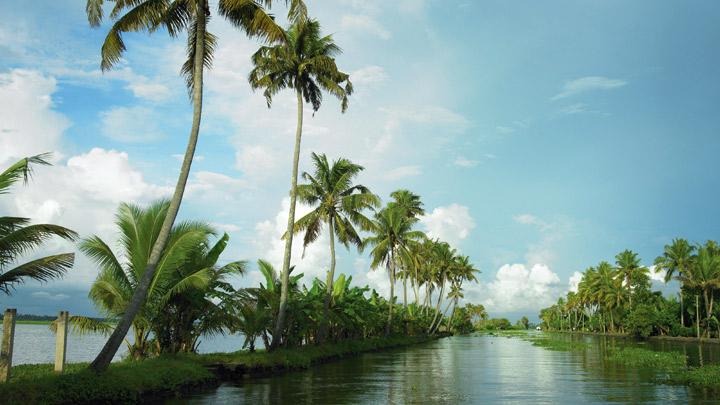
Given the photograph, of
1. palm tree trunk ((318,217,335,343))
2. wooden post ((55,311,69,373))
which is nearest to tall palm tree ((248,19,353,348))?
palm tree trunk ((318,217,335,343))

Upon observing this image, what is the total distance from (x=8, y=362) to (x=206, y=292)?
7697 millimetres

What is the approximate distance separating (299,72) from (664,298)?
72895 mm

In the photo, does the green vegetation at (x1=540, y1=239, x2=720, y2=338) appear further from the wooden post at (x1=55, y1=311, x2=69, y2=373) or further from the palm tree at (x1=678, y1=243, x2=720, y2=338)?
the wooden post at (x1=55, y1=311, x2=69, y2=373)

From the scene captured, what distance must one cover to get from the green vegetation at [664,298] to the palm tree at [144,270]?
57660 millimetres

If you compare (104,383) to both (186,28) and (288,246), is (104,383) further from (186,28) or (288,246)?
(288,246)

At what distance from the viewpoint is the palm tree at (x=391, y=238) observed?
49.3 m

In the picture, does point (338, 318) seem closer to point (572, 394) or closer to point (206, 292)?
point (206, 292)

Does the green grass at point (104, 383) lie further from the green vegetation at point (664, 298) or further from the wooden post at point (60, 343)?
the green vegetation at point (664, 298)

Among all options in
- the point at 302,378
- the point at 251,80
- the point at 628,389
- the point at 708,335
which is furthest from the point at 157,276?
the point at 708,335

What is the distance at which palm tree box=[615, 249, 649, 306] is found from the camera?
7992cm

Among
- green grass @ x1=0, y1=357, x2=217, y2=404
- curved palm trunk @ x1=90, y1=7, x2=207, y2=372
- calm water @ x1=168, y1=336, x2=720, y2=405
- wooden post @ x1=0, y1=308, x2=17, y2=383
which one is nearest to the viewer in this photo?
green grass @ x1=0, y1=357, x2=217, y2=404

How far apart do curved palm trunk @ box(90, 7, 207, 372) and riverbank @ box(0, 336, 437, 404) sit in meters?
0.63

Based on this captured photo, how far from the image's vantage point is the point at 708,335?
197 feet

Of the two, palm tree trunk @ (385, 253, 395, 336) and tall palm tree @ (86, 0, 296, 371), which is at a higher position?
tall palm tree @ (86, 0, 296, 371)
